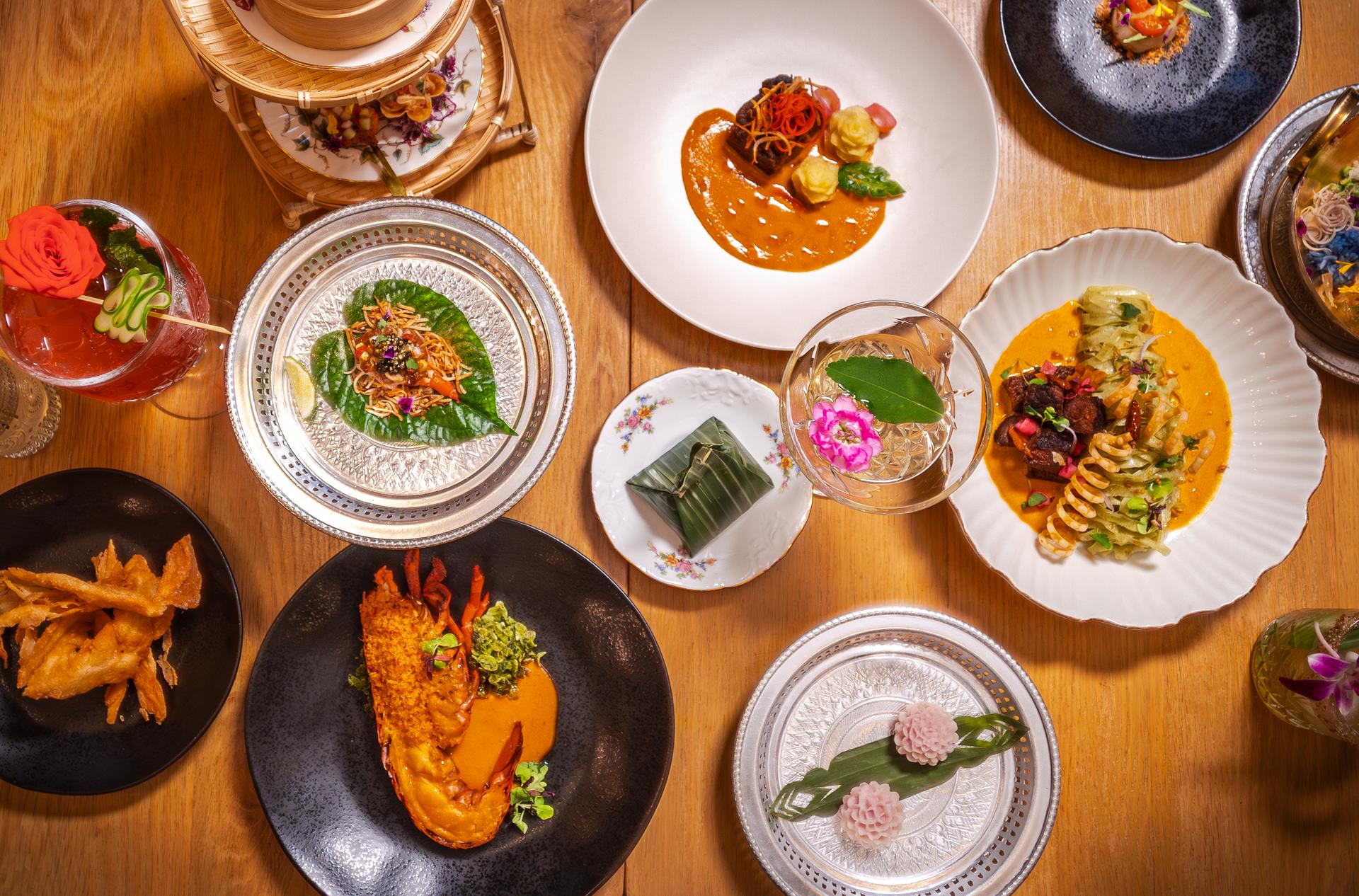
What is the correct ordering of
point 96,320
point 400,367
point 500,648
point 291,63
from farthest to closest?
1. point 500,648
2. point 400,367
3. point 96,320
4. point 291,63

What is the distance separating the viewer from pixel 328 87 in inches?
62.6

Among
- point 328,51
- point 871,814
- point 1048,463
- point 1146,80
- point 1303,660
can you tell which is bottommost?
point 871,814

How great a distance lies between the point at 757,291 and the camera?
2232 millimetres

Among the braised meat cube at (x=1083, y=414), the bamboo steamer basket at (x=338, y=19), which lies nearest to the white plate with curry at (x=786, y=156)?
the braised meat cube at (x=1083, y=414)

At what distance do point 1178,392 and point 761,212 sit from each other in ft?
3.86

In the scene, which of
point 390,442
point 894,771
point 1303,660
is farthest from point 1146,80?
point 390,442

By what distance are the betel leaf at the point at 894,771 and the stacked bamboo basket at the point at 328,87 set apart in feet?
5.66

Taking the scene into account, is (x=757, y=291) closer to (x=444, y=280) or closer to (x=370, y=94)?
(x=444, y=280)

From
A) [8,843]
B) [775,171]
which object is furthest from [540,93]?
[8,843]

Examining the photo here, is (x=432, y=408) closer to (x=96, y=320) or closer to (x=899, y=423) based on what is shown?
(x=96, y=320)

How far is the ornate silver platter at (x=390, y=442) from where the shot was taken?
1832 millimetres

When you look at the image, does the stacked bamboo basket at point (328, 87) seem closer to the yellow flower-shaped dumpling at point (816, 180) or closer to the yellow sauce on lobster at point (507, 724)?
the yellow flower-shaped dumpling at point (816, 180)

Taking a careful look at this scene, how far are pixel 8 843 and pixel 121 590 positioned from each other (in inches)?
29.8

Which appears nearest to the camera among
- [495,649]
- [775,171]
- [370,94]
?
[370,94]
